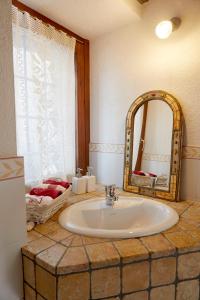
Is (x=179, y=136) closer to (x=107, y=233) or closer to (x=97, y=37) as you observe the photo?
(x=107, y=233)

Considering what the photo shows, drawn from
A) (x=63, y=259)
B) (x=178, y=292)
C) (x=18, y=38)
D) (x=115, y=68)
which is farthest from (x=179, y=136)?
(x=18, y=38)

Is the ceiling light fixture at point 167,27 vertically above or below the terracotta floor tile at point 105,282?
above

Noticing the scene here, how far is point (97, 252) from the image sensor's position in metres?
0.82

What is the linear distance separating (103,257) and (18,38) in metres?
1.27

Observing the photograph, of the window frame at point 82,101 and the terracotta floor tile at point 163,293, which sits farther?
the window frame at point 82,101

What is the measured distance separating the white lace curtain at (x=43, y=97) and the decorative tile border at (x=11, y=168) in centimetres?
51

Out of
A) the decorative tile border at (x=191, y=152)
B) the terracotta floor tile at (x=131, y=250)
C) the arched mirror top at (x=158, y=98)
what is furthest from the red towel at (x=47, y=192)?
the decorative tile border at (x=191, y=152)

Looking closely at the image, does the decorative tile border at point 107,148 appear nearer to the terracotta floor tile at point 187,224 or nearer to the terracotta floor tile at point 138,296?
the terracotta floor tile at point 187,224

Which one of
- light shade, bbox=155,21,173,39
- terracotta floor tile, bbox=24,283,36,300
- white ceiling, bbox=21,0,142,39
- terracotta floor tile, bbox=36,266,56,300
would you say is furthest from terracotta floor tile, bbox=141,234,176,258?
white ceiling, bbox=21,0,142,39

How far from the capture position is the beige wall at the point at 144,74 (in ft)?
4.41

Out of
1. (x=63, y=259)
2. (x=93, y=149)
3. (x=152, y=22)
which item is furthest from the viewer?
(x=93, y=149)

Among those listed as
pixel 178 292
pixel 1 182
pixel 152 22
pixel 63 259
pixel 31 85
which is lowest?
pixel 178 292

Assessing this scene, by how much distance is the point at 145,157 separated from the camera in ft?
4.98

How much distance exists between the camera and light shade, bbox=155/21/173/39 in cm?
134
